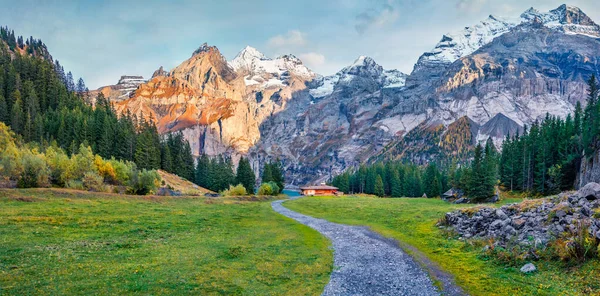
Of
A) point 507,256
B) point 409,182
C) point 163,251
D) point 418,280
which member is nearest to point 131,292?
point 163,251

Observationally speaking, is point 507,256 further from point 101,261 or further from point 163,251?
point 101,261

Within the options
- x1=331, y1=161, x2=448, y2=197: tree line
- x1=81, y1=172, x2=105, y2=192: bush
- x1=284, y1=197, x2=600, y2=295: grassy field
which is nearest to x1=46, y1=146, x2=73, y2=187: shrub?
x1=81, y1=172, x2=105, y2=192: bush

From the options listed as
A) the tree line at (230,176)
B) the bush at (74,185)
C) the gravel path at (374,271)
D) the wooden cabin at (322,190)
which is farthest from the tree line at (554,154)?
the bush at (74,185)

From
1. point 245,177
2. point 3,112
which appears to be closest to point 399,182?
point 245,177

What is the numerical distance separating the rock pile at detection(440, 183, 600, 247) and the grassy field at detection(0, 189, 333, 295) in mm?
11387

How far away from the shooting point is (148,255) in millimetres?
18812

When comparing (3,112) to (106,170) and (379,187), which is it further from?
(379,187)

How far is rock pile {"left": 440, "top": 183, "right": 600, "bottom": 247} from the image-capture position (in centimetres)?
1695

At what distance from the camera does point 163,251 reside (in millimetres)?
20031

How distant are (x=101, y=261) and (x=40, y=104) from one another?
12265 centimetres

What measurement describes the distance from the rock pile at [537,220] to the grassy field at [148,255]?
37.4 feet

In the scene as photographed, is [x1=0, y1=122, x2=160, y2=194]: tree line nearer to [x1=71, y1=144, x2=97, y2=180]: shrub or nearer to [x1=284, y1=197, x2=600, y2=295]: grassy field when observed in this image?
[x1=71, y1=144, x2=97, y2=180]: shrub

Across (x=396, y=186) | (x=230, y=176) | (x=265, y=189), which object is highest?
(x=230, y=176)

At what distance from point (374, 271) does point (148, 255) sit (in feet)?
44.0
